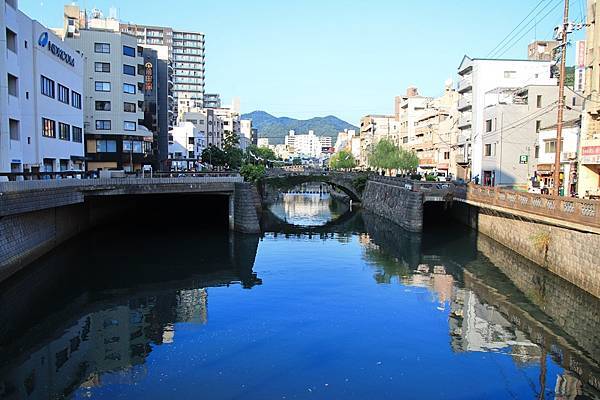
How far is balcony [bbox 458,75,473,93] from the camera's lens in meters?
68.9

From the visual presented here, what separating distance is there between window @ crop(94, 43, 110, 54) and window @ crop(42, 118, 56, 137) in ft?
64.2

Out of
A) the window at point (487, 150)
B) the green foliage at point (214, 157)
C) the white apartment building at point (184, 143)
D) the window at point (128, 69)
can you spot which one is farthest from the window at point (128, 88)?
the window at point (487, 150)

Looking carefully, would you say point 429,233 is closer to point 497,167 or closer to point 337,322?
point 497,167

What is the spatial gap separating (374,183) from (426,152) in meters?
25.2

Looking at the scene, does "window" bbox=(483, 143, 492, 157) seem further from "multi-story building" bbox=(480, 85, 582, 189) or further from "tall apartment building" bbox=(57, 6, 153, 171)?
"tall apartment building" bbox=(57, 6, 153, 171)

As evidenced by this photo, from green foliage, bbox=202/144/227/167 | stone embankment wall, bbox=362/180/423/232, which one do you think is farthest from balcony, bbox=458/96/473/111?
green foliage, bbox=202/144/227/167

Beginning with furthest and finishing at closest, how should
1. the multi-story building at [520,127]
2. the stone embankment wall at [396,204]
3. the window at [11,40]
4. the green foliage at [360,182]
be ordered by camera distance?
1. the green foliage at [360,182]
2. the multi-story building at [520,127]
3. the stone embankment wall at [396,204]
4. the window at [11,40]

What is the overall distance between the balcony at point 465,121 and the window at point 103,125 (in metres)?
44.3

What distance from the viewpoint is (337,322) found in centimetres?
2253

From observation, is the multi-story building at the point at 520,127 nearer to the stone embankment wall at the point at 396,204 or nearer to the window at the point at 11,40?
the stone embankment wall at the point at 396,204

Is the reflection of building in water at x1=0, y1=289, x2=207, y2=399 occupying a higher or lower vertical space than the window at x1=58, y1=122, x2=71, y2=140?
lower

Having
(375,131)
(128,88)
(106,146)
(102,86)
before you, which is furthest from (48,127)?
(375,131)

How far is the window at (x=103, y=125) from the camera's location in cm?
6400

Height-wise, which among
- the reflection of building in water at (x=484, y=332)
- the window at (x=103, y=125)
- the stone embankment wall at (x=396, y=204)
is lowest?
the reflection of building in water at (x=484, y=332)
